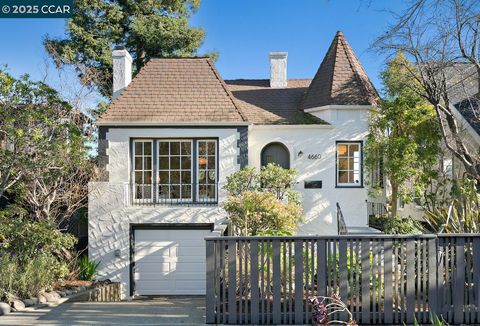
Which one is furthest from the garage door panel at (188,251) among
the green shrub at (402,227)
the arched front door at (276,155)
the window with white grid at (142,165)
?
the green shrub at (402,227)

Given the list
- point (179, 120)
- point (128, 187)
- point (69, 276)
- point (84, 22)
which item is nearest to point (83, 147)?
point (128, 187)

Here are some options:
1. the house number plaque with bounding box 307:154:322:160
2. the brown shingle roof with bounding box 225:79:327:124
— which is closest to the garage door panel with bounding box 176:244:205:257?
the brown shingle roof with bounding box 225:79:327:124

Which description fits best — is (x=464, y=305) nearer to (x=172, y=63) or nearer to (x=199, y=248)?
(x=199, y=248)

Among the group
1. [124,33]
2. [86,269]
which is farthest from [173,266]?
[124,33]

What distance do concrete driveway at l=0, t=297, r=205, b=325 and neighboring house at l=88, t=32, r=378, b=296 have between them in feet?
14.7

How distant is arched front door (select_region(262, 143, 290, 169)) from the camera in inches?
542

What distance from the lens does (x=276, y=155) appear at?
45.4 ft

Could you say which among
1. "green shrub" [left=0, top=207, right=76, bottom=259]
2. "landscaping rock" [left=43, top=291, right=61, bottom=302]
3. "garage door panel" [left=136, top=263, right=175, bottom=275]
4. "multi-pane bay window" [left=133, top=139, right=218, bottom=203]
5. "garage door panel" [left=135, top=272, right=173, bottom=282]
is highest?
"multi-pane bay window" [left=133, top=139, right=218, bottom=203]

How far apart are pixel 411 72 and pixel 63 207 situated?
11.4m

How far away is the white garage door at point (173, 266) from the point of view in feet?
41.4

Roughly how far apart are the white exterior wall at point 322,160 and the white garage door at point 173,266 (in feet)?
11.1

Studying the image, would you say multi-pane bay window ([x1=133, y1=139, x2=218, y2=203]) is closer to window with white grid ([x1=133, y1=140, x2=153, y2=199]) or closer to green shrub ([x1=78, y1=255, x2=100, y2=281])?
window with white grid ([x1=133, y1=140, x2=153, y2=199])

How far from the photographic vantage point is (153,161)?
13031 mm

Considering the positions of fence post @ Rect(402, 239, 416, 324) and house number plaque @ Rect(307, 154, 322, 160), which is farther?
house number plaque @ Rect(307, 154, 322, 160)
